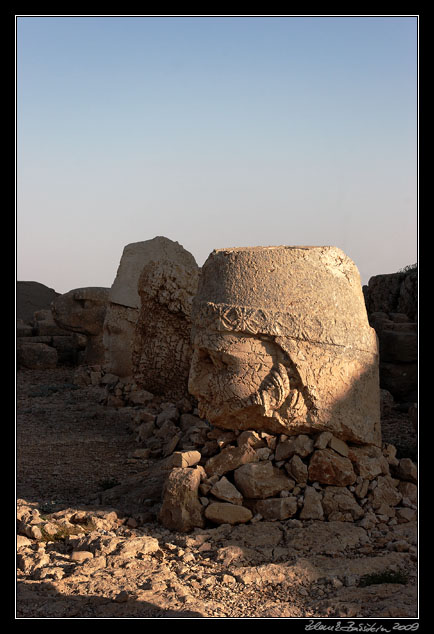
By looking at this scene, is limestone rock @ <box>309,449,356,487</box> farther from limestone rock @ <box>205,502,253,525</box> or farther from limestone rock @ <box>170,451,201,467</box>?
limestone rock @ <box>170,451,201,467</box>

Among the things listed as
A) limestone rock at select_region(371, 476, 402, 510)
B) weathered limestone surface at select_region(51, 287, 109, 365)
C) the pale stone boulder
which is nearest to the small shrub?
limestone rock at select_region(371, 476, 402, 510)

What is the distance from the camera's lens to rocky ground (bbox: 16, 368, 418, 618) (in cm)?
393

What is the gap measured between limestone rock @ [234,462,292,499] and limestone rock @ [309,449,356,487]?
0.71 feet

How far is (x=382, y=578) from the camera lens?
421 centimetres

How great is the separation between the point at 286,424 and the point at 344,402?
48 cm

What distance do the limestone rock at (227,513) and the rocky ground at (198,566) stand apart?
0.19 ft

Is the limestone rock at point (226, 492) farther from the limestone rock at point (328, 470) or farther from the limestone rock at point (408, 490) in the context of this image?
the limestone rock at point (408, 490)

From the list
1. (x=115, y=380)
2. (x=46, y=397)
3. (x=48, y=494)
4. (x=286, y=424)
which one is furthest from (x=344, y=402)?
(x=46, y=397)

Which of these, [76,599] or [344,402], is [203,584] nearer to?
[76,599]

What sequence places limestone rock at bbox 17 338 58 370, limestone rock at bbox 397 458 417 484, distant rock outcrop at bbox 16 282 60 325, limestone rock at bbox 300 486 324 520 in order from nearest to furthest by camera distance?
limestone rock at bbox 300 486 324 520
limestone rock at bbox 397 458 417 484
limestone rock at bbox 17 338 58 370
distant rock outcrop at bbox 16 282 60 325

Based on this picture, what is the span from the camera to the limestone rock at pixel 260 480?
508cm

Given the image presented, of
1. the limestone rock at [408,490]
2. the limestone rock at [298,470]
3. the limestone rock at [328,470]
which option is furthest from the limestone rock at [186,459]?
the limestone rock at [408,490]

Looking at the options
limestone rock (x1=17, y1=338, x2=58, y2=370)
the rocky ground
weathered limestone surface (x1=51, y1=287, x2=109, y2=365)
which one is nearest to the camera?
the rocky ground

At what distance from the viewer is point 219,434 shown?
5.59m
